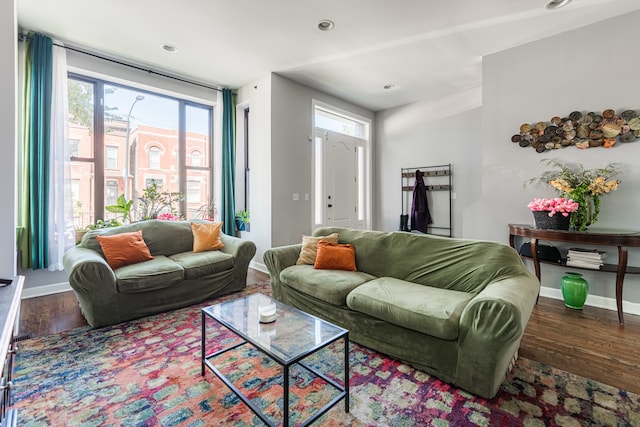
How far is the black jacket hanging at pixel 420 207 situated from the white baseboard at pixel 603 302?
86.8 inches

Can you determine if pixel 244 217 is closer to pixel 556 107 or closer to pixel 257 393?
pixel 257 393

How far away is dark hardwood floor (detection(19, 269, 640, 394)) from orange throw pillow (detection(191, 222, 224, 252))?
4.23 ft

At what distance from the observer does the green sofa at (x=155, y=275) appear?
255 centimetres

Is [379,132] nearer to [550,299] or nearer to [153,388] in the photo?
[550,299]

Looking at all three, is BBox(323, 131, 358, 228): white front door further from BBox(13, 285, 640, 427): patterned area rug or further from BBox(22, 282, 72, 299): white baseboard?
BBox(22, 282, 72, 299): white baseboard

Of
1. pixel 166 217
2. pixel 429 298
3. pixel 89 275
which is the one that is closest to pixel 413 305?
pixel 429 298

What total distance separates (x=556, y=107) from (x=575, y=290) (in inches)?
77.6

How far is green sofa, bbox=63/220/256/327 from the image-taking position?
2553 millimetres

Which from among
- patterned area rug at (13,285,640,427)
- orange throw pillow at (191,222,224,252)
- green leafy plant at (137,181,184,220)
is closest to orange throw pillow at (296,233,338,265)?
patterned area rug at (13,285,640,427)

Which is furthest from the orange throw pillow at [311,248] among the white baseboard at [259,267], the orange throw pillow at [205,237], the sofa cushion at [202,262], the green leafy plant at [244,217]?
the green leafy plant at [244,217]

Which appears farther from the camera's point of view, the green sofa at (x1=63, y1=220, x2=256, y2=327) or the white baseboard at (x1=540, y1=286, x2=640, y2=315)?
the white baseboard at (x1=540, y1=286, x2=640, y2=315)

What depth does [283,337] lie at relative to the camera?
1635 millimetres

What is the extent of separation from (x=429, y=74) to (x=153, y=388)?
4751 millimetres

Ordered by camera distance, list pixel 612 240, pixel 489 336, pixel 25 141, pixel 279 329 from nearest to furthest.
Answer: pixel 489 336 → pixel 279 329 → pixel 612 240 → pixel 25 141
